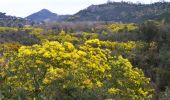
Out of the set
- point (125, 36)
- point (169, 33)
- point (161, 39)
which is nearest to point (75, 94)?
point (161, 39)

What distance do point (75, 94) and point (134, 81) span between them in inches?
231

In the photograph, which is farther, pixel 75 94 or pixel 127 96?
pixel 127 96

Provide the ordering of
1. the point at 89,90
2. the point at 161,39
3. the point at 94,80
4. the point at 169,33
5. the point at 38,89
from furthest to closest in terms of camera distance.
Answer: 1. the point at 169,33
2. the point at 161,39
3. the point at 94,80
4. the point at 38,89
5. the point at 89,90

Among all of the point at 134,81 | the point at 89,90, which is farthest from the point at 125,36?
the point at 89,90

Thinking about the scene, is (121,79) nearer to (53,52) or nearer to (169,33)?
(53,52)

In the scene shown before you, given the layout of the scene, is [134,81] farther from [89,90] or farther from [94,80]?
[89,90]

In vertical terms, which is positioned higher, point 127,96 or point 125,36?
point 127,96

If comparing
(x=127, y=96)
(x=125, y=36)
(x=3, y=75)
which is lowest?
(x=125, y=36)

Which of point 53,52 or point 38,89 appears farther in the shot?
point 53,52

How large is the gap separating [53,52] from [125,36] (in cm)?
7418

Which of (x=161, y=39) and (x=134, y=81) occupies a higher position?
(x=134, y=81)

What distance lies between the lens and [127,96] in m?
19.1

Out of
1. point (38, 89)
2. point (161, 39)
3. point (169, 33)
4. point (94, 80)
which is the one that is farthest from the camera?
point (169, 33)

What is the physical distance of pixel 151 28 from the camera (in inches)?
2773
